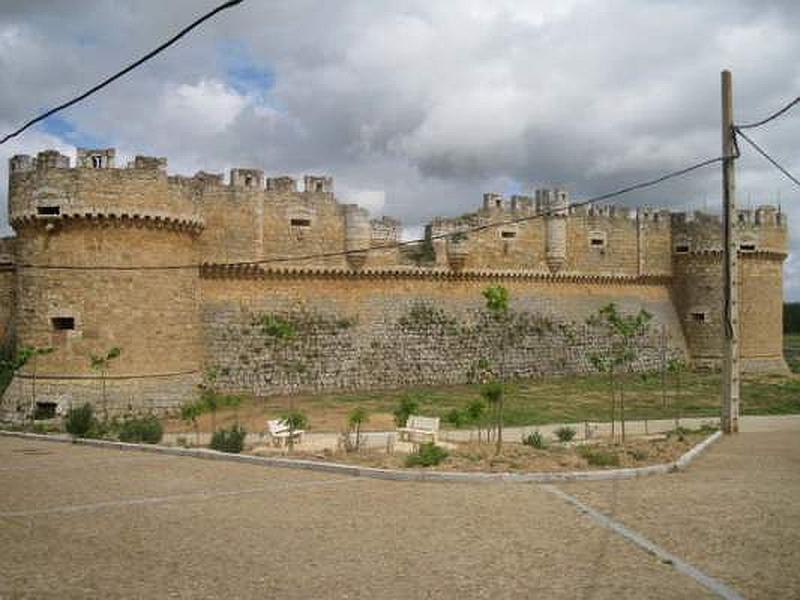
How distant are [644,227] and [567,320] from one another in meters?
A: 5.96

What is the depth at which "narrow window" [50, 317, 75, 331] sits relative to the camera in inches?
759

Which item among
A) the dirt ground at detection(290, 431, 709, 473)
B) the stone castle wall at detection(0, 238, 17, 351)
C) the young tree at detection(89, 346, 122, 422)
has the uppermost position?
the stone castle wall at detection(0, 238, 17, 351)

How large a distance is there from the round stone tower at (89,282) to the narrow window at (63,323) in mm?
24

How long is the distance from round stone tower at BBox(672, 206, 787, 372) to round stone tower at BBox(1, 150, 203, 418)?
2239cm

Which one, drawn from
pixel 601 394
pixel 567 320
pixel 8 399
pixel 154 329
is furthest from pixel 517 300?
pixel 8 399

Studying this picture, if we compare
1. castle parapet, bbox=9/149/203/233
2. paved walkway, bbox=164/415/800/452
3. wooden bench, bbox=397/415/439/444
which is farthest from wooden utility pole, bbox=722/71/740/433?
castle parapet, bbox=9/149/203/233

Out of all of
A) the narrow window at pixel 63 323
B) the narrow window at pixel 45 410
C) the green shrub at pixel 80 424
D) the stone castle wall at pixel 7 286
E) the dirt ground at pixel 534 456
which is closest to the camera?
the dirt ground at pixel 534 456

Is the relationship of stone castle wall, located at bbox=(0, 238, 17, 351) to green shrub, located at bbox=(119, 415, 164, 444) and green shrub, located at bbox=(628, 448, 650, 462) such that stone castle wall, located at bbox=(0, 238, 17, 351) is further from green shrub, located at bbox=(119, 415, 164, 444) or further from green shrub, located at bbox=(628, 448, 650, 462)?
green shrub, located at bbox=(628, 448, 650, 462)

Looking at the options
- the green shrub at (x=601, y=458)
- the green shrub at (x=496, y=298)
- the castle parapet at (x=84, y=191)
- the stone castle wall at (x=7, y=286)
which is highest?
the castle parapet at (x=84, y=191)

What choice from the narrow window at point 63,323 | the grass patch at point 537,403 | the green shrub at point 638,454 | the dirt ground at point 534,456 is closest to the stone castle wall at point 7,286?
the narrow window at point 63,323

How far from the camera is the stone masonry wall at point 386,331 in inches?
891

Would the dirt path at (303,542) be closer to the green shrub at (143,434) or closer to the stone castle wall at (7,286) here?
the green shrub at (143,434)

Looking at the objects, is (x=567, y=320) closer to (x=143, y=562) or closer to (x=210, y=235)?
(x=210, y=235)

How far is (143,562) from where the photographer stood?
21.2ft
